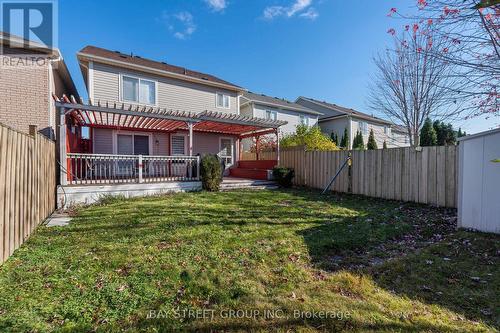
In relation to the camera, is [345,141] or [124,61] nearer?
[124,61]

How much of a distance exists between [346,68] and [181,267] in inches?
455

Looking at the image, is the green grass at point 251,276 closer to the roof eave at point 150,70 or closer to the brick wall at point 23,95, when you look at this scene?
the brick wall at point 23,95

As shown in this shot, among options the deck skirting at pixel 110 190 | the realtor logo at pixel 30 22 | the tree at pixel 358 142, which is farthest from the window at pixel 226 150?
the tree at pixel 358 142

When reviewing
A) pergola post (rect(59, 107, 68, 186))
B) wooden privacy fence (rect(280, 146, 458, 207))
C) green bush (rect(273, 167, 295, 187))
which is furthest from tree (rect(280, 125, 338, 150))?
pergola post (rect(59, 107, 68, 186))

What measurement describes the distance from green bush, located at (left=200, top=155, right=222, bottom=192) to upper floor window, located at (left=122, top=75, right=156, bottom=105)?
541 cm

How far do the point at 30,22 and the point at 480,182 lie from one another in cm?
1349

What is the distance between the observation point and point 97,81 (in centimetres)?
1160

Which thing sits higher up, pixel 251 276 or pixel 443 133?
pixel 443 133

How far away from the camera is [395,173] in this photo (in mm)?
8758

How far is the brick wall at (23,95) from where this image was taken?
7625 mm

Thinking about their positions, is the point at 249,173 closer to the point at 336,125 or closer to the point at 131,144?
the point at 131,144

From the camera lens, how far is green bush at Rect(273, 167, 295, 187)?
12.1 m

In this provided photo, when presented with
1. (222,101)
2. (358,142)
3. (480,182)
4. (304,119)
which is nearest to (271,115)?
(304,119)

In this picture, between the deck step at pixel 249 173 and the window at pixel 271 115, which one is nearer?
the deck step at pixel 249 173
